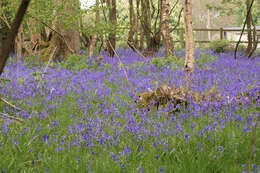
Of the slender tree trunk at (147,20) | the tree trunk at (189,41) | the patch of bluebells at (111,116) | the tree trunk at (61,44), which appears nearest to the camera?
the patch of bluebells at (111,116)

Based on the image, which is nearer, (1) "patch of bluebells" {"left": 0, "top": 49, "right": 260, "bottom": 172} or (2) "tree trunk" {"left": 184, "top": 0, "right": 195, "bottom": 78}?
(1) "patch of bluebells" {"left": 0, "top": 49, "right": 260, "bottom": 172}

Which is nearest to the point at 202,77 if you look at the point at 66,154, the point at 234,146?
the point at 234,146

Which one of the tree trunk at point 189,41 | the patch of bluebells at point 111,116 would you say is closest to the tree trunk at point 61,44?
the patch of bluebells at point 111,116

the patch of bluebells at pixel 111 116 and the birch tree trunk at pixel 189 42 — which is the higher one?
the birch tree trunk at pixel 189 42

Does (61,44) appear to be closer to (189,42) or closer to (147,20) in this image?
(147,20)

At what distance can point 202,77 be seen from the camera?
862 cm

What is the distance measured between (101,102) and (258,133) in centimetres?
301

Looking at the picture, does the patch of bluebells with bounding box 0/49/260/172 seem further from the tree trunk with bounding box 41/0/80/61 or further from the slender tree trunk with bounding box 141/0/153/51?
the slender tree trunk with bounding box 141/0/153/51

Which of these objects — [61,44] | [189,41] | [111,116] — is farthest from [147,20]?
[111,116]

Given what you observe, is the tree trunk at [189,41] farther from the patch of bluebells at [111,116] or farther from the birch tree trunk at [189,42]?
the patch of bluebells at [111,116]

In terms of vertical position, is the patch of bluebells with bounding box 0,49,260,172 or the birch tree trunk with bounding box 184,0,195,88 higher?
the birch tree trunk with bounding box 184,0,195,88

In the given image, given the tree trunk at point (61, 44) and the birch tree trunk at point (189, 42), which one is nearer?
the birch tree trunk at point (189, 42)

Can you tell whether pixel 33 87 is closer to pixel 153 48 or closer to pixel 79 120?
pixel 79 120

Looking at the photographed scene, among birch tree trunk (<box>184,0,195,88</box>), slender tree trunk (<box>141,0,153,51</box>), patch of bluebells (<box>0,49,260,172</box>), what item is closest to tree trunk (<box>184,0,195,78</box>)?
birch tree trunk (<box>184,0,195,88</box>)
